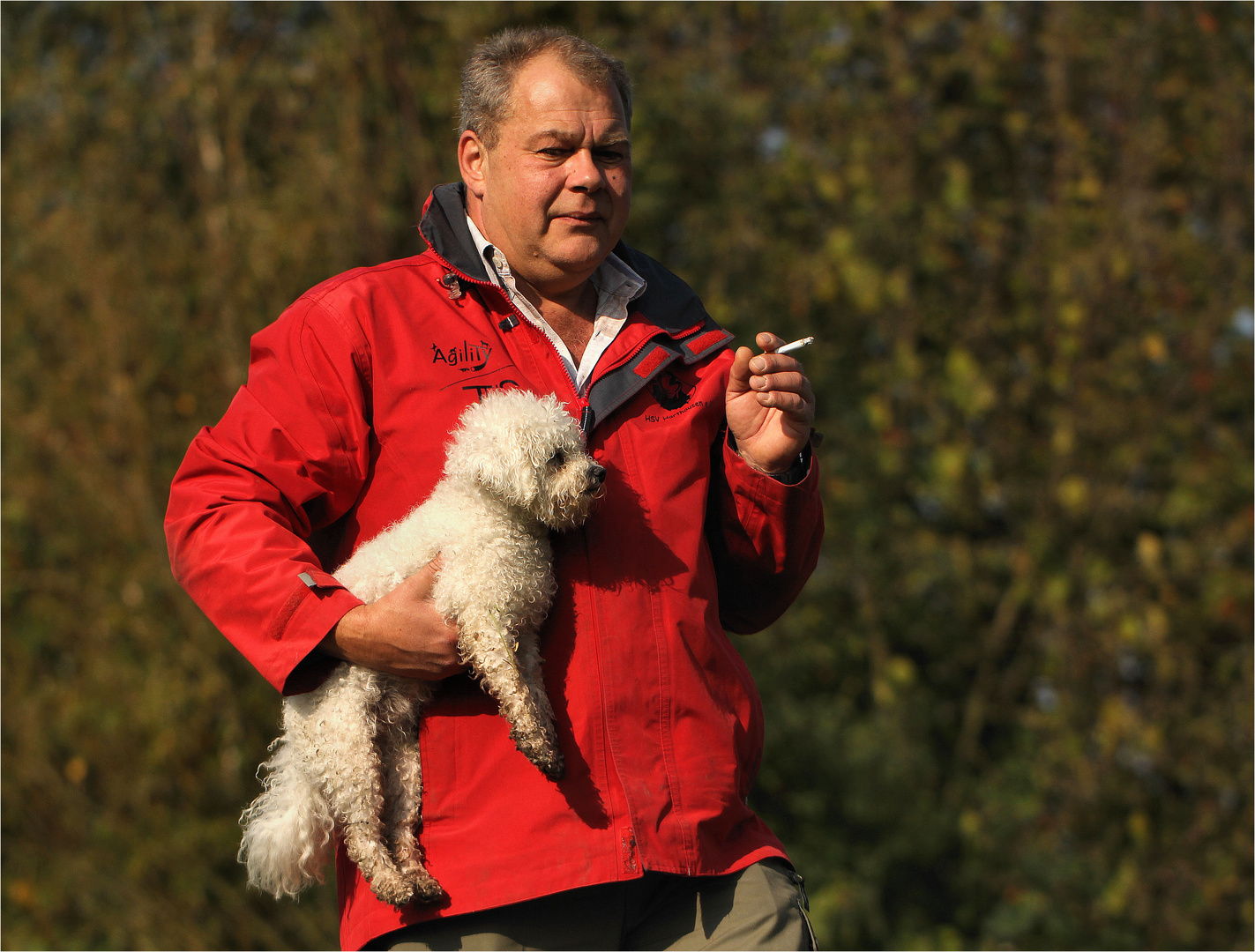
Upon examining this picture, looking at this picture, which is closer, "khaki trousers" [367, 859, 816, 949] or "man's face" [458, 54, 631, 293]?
"khaki trousers" [367, 859, 816, 949]

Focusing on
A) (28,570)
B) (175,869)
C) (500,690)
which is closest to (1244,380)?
(500,690)

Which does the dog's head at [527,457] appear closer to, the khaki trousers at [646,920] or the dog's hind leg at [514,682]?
the dog's hind leg at [514,682]

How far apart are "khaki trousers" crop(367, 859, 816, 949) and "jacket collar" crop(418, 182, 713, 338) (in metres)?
1.19

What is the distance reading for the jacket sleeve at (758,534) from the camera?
103 inches

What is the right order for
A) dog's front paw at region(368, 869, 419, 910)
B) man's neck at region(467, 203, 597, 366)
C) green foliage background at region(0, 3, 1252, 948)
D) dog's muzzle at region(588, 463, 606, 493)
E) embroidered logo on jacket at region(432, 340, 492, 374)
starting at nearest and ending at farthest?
dog's front paw at region(368, 869, 419, 910), dog's muzzle at region(588, 463, 606, 493), embroidered logo on jacket at region(432, 340, 492, 374), man's neck at region(467, 203, 597, 366), green foliage background at region(0, 3, 1252, 948)

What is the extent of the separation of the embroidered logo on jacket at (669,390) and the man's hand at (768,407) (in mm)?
101

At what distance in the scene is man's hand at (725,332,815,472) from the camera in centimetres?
249

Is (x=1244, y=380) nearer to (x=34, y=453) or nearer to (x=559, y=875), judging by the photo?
(x=559, y=875)

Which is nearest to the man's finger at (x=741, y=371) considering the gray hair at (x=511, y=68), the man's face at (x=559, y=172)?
the man's face at (x=559, y=172)

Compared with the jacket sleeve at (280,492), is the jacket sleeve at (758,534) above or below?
below

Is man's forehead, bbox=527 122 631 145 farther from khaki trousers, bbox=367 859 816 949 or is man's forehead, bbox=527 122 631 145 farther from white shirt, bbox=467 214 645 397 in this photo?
khaki trousers, bbox=367 859 816 949

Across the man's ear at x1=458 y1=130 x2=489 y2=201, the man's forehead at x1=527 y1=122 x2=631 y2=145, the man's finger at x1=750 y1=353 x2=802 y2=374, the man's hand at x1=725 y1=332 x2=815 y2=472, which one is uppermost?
the man's forehead at x1=527 y1=122 x2=631 y2=145

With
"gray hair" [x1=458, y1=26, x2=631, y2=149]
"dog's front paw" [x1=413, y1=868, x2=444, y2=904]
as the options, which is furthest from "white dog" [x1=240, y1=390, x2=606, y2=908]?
"gray hair" [x1=458, y1=26, x2=631, y2=149]

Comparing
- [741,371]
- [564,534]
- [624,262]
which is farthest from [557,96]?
[564,534]
